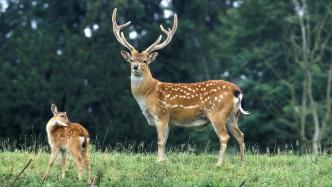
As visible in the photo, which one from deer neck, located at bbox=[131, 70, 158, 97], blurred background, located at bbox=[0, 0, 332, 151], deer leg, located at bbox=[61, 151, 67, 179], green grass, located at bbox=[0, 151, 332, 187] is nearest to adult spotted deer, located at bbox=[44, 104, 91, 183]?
deer leg, located at bbox=[61, 151, 67, 179]

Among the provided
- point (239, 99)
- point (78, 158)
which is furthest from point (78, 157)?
point (239, 99)

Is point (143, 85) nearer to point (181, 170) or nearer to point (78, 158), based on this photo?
point (181, 170)

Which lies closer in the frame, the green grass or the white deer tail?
the green grass

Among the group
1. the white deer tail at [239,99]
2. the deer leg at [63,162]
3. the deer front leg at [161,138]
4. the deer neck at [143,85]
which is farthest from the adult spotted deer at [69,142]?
the white deer tail at [239,99]

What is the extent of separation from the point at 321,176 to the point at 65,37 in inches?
1073

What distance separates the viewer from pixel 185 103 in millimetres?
14562

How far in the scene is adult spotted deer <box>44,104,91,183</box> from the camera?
12203 mm

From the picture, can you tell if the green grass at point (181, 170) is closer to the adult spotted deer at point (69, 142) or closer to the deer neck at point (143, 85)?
the adult spotted deer at point (69, 142)

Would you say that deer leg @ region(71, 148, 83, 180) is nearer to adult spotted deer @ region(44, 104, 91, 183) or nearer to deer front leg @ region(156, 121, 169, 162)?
adult spotted deer @ region(44, 104, 91, 183)

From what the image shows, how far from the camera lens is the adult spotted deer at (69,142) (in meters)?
12.2

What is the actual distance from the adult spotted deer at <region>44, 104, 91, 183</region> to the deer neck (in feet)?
7.96

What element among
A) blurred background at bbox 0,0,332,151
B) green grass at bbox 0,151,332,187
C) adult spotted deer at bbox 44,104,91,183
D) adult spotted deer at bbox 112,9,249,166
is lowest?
green grass at bbox 0,151,332,187

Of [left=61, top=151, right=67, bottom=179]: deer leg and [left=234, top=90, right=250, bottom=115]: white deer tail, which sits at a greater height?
[left=234, top=90, right=250, bottom=115]: white deer tail

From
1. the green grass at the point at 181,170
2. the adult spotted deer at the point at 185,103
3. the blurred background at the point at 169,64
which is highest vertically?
the blurred background at the point at 169,64
